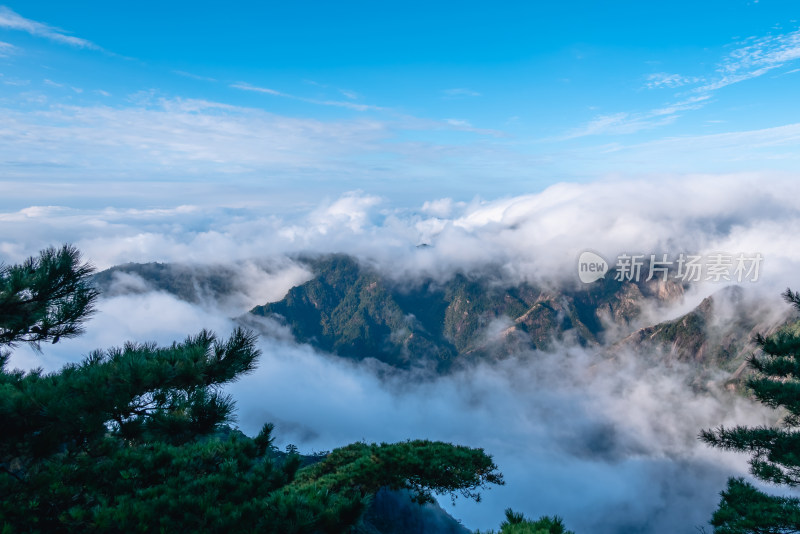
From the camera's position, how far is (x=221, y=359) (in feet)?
33.5

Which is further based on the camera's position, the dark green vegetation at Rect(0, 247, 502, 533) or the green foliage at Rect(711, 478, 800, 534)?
the green foliage at Rect(711, 478, 800, 534)

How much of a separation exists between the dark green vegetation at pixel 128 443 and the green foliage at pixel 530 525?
10.3 ft

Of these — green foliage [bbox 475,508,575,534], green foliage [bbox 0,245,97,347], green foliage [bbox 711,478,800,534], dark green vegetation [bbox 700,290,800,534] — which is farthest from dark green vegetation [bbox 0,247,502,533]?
dark green vegetation [bbox 700,290,800,534]

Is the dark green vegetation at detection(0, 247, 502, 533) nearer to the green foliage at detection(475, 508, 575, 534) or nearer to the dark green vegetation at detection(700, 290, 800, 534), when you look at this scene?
the green foliage at detection(475, 508, 575, 534)

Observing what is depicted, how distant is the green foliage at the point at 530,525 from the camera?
888 centimetres

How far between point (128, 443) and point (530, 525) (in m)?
9.52

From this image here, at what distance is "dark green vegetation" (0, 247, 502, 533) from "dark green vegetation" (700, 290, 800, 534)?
1860 centimetres

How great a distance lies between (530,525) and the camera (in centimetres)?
937

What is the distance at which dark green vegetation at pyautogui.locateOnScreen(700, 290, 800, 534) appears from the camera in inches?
725

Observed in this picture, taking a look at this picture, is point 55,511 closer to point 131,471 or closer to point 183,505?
point 131,471

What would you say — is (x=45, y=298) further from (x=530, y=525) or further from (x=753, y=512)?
(x=753, y=512)

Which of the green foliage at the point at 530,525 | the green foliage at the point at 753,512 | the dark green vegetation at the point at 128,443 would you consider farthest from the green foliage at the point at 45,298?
the green foliage at the point at 753,512

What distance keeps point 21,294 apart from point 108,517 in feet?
16.8

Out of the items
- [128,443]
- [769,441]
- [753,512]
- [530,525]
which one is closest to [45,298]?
[128,443]
